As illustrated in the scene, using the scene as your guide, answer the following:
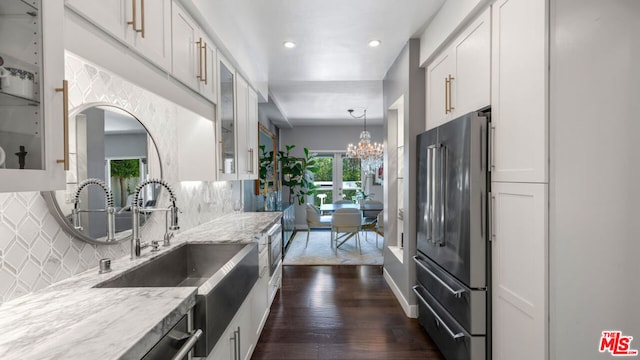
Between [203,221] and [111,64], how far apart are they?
1858 mm

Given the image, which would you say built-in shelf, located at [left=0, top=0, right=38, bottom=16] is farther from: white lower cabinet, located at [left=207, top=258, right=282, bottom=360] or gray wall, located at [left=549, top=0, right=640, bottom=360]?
gray wall, located at [left=549, top=0, right=640, bottom=360]

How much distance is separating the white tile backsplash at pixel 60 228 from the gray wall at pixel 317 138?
5839 mm

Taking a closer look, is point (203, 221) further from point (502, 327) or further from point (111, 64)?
point (502, 327)

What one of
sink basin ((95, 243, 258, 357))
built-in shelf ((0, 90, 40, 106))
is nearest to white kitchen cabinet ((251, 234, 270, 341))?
sink basin ((95, 243, 258, 357))

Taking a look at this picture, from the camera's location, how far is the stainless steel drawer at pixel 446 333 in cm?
187

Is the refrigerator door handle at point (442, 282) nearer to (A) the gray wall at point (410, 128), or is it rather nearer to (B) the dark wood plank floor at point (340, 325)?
(A) the gray wall at point (410, 128)

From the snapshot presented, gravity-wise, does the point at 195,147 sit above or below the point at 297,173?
above

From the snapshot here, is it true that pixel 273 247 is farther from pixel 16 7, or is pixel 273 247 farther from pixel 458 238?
pixel 16 7

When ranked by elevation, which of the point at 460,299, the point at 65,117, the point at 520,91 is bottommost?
the point at 460,299

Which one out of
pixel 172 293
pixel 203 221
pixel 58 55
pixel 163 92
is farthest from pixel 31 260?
pixel 203 221

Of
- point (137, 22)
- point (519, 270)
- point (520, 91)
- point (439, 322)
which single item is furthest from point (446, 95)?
point (137, 22)

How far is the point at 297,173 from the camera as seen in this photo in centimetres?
744

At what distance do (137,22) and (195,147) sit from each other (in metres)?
1.18
